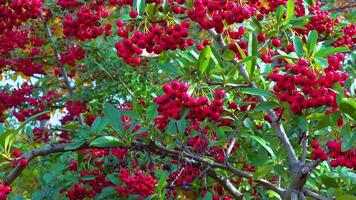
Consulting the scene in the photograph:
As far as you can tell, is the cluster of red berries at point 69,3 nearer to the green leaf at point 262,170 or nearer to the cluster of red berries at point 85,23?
the cluster of red berries at point 85,23

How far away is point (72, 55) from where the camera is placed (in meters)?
6.18

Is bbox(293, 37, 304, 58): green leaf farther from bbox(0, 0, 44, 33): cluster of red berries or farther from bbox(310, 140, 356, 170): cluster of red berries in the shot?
bbox(0, 0, 44, 33): cluster of red berries

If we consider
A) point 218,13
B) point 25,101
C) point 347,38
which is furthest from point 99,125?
point 25,101

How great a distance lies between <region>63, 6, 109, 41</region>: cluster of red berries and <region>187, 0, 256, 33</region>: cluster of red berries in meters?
0.99

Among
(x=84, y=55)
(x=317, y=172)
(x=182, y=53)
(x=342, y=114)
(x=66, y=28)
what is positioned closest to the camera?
(x=342, y=114)

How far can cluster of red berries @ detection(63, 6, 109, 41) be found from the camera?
3555 mm

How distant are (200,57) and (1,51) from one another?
465 centimetres

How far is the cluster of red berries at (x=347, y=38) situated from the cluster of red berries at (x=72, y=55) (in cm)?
335

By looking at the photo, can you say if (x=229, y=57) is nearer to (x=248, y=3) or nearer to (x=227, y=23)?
(x=227, y=23)

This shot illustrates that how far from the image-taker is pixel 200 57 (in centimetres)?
257

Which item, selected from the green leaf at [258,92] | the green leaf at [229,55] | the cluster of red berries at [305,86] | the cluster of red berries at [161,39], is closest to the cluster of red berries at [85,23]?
the cluster of red berries at [161,39]

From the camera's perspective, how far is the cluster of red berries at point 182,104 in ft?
7.97

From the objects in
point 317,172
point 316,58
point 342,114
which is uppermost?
point 316,58

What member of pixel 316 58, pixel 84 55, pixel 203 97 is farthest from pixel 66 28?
pixel 84 55
